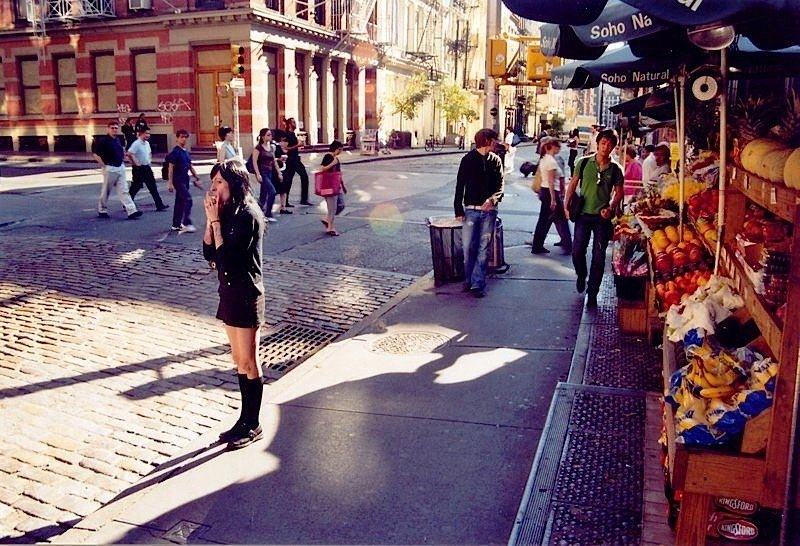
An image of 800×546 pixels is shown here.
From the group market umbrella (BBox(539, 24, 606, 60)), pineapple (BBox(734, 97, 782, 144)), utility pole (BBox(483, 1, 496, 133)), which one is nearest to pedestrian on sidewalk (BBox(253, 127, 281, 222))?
utility pole (BBox(483, 1, 496, 133))

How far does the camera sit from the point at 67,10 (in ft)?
119

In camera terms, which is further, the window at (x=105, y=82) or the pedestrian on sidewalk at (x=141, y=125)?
the window at (x=105, y=82)

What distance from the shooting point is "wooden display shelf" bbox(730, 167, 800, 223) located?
3.24 metres

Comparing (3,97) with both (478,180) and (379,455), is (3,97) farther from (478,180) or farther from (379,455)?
(379,455)

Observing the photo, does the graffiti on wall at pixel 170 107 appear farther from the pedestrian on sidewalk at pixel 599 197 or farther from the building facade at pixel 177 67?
the pedestrian on sidewalk at pixel 599 197

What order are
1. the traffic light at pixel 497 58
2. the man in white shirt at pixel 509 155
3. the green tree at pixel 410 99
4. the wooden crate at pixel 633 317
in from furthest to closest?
the green tree at pixel 410 99
the man in white shirt at pixel 509 155
the traffic light at pixel 497 58
the wooden crate at pixel 633 317

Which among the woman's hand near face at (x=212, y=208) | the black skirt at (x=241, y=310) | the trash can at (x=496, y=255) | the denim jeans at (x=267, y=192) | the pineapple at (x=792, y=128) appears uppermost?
the pineapple at (x=792, y=128)

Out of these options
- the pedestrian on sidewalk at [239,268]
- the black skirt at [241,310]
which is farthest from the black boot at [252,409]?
the black skirt at [241,310]

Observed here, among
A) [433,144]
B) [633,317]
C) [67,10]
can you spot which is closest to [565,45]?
[633,317]

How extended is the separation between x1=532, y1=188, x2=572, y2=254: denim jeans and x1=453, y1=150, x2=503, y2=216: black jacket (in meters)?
2.67

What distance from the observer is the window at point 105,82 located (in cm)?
3631

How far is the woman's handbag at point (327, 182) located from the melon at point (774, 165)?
9.67m

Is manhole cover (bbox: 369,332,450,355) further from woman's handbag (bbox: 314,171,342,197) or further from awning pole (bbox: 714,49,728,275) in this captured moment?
woman's handbag (bbox: 314,171,342,197)

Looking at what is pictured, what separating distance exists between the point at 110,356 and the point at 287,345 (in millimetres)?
1687
